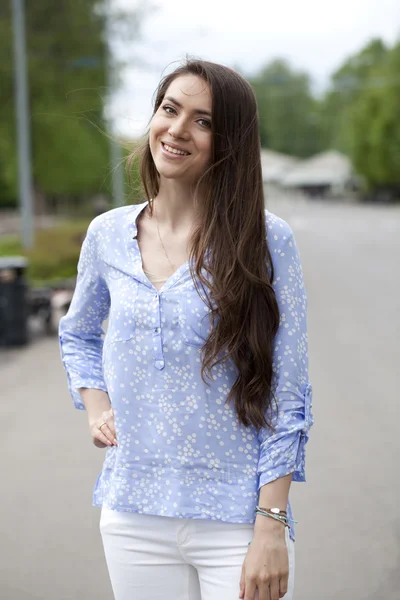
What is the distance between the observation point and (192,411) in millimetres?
2051

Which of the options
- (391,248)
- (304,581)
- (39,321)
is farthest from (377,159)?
(304,581)

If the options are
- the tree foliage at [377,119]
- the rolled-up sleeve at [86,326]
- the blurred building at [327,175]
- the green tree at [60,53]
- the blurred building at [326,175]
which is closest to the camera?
the rolled-up sleeve at [86,326]

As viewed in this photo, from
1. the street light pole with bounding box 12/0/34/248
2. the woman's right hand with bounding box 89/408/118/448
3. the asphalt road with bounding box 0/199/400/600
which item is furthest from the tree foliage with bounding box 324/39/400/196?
the woman's right hand with bounding box 89/408/118/448

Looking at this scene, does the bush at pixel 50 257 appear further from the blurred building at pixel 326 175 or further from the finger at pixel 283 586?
the blurred building at pixel 326 175

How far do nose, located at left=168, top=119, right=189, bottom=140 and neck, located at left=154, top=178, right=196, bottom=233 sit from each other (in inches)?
4.6

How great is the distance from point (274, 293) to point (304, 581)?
2686 millimetres

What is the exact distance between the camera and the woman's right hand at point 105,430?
86.4 inches

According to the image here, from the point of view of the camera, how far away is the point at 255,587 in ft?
6.48

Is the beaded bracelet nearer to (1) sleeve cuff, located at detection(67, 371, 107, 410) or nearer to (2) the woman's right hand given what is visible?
(2) the woman's right hand

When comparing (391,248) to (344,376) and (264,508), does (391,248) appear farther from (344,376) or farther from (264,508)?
(264,508)

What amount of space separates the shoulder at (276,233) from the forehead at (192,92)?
0.30 meters

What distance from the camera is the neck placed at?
2184mm

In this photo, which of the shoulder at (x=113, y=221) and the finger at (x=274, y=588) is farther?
the shoulder at (x=113, y=221)

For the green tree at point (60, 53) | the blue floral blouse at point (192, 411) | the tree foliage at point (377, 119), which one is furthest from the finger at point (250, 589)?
the tree foliage at point (377, 119)
